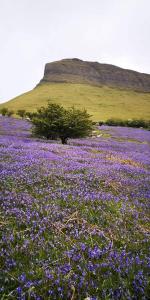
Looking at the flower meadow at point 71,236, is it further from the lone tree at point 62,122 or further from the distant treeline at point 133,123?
the distant treeline at point 133,123

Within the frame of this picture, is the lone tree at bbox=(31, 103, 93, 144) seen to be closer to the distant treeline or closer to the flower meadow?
the flower meadow

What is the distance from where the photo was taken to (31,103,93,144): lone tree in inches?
810

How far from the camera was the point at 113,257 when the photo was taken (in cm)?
484

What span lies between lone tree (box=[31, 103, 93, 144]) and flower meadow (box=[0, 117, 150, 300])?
11036 millimetres

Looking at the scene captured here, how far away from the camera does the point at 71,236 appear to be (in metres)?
5.57

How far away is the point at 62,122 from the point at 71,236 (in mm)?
15597

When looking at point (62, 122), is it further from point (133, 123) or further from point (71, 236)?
point (133, 123)

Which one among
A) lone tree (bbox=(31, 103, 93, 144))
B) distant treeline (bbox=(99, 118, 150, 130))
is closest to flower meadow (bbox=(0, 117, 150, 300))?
lone tree (bbox=(31, 103, 93, 144))

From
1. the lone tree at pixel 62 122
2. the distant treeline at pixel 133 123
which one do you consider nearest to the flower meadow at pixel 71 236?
the lone tree at pixel 62 122

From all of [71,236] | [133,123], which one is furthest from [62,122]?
[133,123]

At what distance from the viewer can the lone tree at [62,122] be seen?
20.6 m

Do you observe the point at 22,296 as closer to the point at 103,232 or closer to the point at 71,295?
the point at 71,295

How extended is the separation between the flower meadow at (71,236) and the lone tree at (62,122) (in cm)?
1104

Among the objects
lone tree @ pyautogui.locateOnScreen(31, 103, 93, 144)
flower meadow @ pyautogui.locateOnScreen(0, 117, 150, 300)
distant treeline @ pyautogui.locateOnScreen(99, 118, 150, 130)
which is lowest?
distant treeline @ pyautogui.locateOnScreen(99, 118, 150, 130)
